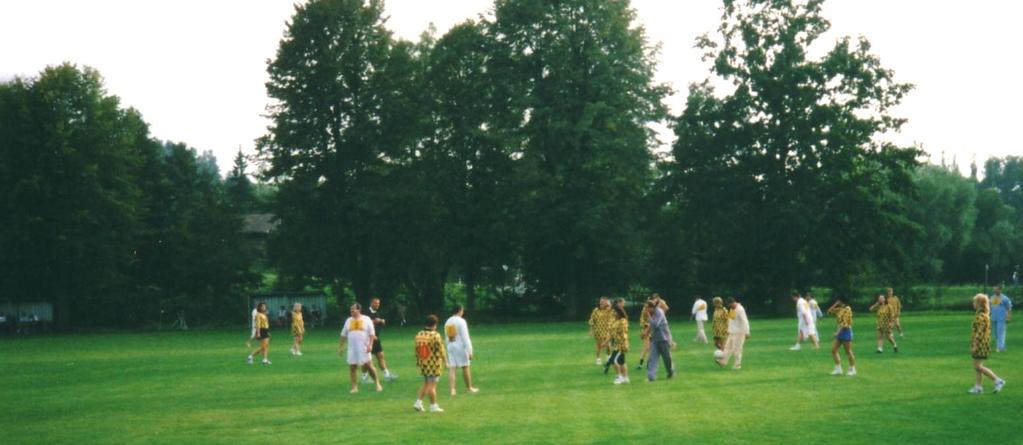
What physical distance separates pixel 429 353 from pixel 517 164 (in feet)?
141

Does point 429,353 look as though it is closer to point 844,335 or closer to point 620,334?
point 620,334

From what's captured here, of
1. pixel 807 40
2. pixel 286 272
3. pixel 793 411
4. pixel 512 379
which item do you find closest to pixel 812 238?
pixel 807 40

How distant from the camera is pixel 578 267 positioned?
63.6 metres

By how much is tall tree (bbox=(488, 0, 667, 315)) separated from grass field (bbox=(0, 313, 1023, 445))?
1085 inches

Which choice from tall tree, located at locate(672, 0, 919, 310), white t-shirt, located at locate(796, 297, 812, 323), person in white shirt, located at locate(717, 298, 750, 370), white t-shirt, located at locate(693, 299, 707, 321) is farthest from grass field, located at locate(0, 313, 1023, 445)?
tall tree, located at locate(672, 0, 919, 310)

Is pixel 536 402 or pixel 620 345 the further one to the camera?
pixel 620 345

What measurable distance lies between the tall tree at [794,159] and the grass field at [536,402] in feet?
85.4

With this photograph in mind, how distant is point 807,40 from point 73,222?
43.2m

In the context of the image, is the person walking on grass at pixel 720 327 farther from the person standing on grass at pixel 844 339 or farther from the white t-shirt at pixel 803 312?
the person standing on grass at pixel 844 339

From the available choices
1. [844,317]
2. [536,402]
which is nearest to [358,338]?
[536,402]

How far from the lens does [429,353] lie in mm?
17953

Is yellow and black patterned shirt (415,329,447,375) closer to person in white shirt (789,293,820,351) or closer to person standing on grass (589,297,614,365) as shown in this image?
person standing on grass (589,297,614,365)

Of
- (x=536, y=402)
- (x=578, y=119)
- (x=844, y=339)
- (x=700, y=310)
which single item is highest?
(x=578, y=119)

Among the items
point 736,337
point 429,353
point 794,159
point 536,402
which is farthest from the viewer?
point 794,159
